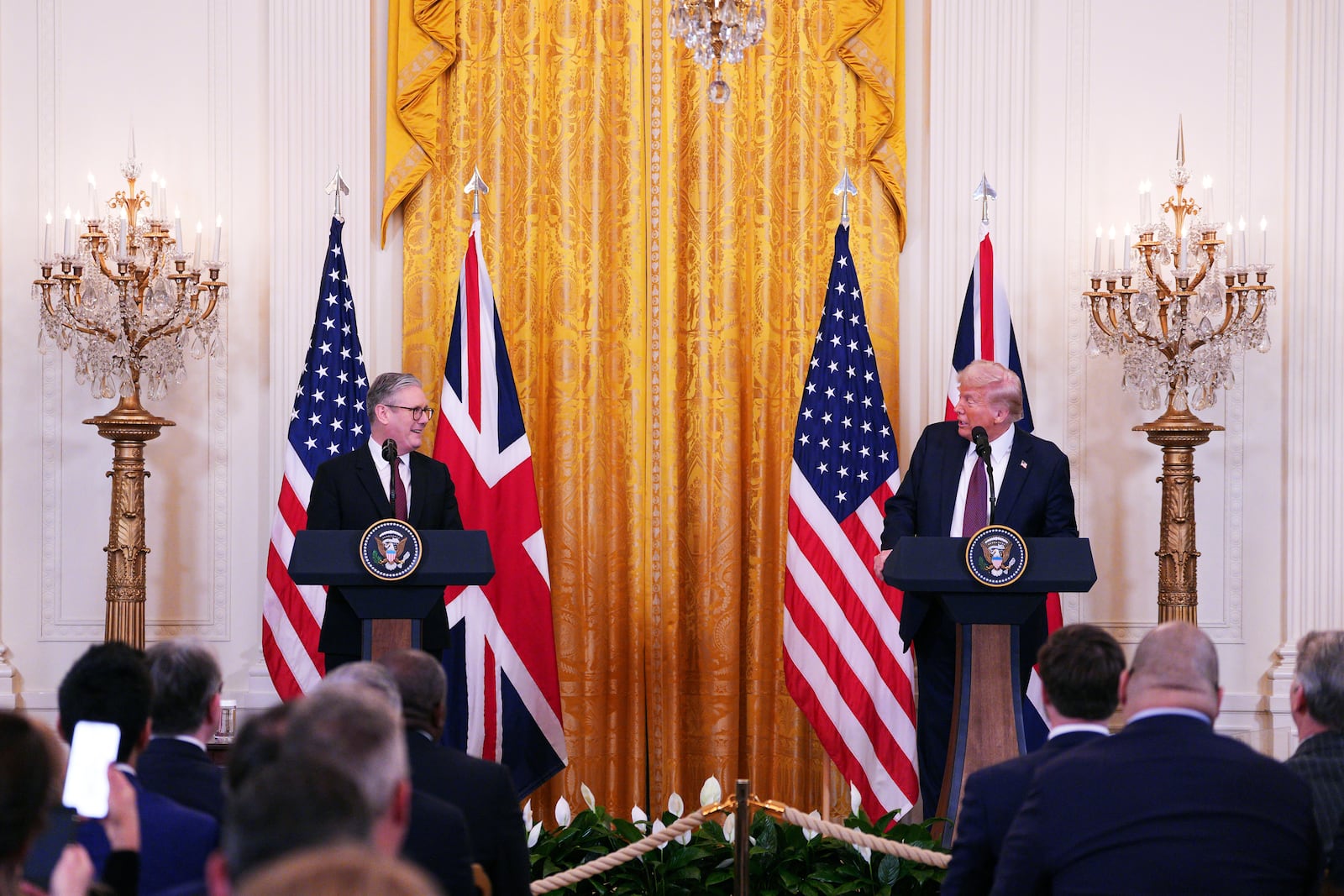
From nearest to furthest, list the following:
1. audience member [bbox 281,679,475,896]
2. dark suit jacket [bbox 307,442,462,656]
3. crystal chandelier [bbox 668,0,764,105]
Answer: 1. audience member [bbox 281,679,475,896]
2. crystal chandelier [bbox 668,0,764,105]
3. dark suit jacket [bbox 307,442,462,656]

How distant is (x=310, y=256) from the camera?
6.30 metres

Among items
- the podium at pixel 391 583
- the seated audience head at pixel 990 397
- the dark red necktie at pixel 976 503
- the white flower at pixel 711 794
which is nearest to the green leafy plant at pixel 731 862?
the white flower at pixel 711 794

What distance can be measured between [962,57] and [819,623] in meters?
2.72

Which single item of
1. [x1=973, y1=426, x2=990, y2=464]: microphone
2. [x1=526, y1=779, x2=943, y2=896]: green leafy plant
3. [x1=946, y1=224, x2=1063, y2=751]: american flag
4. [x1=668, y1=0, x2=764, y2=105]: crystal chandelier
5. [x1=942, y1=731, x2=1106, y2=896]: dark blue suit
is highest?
[x1=668, y1=0, x2=764, y2=105]: crystal chandelier

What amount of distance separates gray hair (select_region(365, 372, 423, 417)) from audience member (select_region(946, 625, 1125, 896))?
7.81ft

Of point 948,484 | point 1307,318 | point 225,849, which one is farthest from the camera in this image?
point 1307,318

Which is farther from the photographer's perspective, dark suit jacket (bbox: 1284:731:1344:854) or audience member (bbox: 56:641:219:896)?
dark suit jacket (bbox: 1284:731:1344:854)

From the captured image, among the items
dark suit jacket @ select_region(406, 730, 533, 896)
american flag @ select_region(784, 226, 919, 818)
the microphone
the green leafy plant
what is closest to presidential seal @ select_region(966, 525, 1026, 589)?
the microphone

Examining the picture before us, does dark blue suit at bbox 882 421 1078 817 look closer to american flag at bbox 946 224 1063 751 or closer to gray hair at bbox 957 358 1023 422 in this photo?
gray hair at bbox 957 358 1023 422

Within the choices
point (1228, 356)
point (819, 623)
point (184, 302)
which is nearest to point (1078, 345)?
point (1228, 356)

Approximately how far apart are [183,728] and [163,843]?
30 centimetres

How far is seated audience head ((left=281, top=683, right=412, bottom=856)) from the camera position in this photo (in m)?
1.70

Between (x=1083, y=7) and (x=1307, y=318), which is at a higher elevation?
(x=1083, y=7)

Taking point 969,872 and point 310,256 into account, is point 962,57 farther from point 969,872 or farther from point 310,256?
point 969,872
